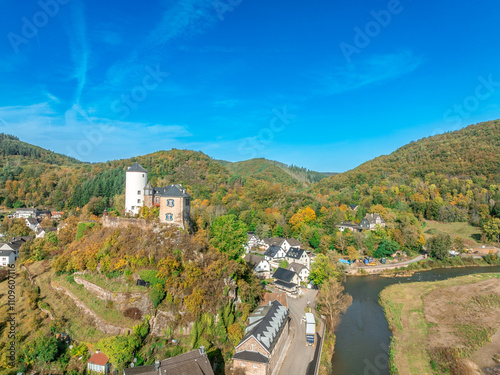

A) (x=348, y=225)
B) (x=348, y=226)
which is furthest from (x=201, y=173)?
(x=348, y=226)

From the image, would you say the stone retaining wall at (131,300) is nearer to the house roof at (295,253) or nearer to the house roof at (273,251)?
the house roof at (295,253)

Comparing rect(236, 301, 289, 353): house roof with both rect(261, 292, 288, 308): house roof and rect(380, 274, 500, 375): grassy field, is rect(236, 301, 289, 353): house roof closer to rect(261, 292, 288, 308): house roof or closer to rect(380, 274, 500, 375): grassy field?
rect(261, 292, 288, 308): house roof

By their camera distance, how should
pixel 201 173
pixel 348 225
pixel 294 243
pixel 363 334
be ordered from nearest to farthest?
A: 1. pixel 363 334
2. pixel 294 243
3. pixel 348 225
4. pixel 201 173

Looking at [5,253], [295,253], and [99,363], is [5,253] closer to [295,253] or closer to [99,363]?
[99,363]

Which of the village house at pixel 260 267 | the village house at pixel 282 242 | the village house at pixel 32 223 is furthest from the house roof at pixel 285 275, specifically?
the village house at pixel 32 223

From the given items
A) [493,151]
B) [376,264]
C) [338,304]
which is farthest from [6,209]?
[493,151]

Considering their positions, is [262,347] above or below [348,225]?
below
